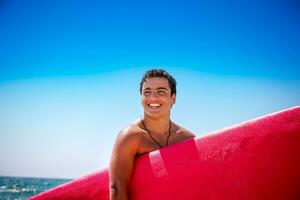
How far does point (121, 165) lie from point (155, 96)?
50cm

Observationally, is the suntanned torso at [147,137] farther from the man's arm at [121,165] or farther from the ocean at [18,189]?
the ocean at [18,189]

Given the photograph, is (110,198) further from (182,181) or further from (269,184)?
(269,184)

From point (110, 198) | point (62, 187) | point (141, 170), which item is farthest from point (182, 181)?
point (62, 187)

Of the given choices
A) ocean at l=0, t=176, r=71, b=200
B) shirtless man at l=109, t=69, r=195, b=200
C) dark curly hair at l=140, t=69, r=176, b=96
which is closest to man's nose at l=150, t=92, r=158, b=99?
shirtless man at l=109, t=69, r=195, b=200

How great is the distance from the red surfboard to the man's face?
0.28 meters

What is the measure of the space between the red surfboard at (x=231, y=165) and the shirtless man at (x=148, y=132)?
Result: 0.08 metres

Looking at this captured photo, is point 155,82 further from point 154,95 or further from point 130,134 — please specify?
point 130,134

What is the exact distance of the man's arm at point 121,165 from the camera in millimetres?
1854

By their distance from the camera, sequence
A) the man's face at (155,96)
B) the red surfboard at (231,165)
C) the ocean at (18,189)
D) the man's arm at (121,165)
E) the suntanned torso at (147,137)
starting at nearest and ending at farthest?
the red surfboard at (231,165)
the man's arm at (121,165)
the suntanned torso at (147,137)
the man's face at (155,96)
the ocean at (18,189)

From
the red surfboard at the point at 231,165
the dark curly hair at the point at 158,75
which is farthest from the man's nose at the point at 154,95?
the red surfboard at the point at 231,165

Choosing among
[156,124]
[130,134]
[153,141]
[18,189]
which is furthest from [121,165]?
[18,189]

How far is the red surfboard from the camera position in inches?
66.5

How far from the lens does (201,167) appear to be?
1796 mm

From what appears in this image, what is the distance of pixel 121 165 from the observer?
1885 mm
